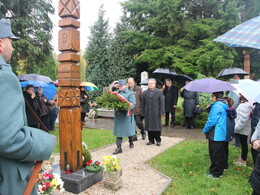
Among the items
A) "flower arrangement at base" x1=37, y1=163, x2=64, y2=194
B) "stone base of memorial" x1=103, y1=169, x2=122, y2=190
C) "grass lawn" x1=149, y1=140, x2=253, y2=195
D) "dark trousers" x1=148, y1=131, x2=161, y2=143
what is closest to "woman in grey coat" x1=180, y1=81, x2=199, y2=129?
"dark trousers" x1=148, y1=131, x2=161, y2=143

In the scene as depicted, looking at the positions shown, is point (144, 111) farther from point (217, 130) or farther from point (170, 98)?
point (170, 98)

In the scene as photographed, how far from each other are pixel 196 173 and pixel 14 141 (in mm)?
4319

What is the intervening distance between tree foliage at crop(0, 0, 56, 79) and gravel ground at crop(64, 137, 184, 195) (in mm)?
8691

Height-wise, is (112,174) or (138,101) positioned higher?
(138,101)

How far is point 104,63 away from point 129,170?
59.0ft

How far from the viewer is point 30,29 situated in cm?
1333

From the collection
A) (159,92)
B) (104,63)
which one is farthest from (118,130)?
(104,63)

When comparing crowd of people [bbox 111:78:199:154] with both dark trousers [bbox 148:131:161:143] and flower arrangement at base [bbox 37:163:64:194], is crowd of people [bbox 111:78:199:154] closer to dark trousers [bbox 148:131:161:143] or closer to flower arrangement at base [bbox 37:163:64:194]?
dark trousers [bbox 148:131:161:143]

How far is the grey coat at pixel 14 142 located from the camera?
1296mm

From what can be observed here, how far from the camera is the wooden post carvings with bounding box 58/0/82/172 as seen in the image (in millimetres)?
4020

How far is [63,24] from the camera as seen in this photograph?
4023 millimetres

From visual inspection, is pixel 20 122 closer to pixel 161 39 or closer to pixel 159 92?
pixel 159 92

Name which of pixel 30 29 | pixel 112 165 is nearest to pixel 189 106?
pixel 112 165

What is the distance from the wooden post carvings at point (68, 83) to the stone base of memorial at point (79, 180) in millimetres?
136
